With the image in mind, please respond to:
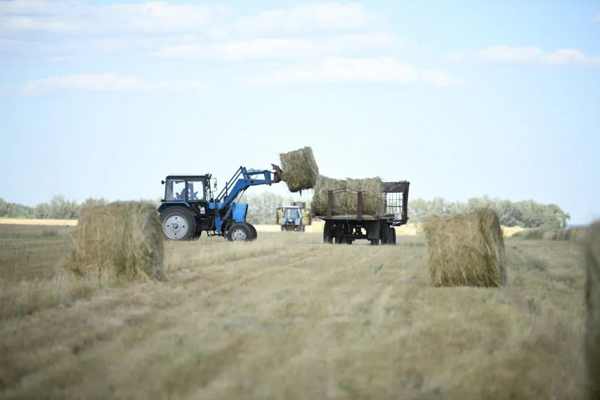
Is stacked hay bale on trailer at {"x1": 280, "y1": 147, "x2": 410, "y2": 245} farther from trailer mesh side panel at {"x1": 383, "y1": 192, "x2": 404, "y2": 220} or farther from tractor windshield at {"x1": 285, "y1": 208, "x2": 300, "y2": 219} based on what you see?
tractor windshield at {"x1": 285, "y1": 208, "x2": 300, "y2": 219}

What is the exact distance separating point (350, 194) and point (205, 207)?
4.64 metres

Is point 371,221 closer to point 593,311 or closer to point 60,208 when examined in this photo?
point 593,311

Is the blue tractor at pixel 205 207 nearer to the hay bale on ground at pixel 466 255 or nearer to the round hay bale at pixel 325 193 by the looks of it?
the round hay bale at pixel 325 193

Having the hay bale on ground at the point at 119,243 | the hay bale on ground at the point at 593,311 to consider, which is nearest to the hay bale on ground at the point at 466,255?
the hay bale on ground at the point at 119,243

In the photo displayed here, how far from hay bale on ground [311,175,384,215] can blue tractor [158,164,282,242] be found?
1.64 meters

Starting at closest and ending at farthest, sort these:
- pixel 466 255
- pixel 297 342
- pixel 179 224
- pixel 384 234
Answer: pixel 297 342, pixel 466 255, pixel 179 224, pixel 384 234

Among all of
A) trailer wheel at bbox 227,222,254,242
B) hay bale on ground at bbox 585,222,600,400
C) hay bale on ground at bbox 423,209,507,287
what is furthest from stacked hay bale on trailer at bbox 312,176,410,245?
hay bale on ground at bbox 585,222,600,400

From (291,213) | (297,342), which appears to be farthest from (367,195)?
(291,213)

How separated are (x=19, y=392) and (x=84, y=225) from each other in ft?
22.8

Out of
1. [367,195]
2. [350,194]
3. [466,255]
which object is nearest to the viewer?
[466,255]

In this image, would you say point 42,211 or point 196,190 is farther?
point 42,211

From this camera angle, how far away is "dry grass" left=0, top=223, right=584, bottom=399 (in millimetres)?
5219

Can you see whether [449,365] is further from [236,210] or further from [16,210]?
[16,210]

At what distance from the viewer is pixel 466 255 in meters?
11.6
